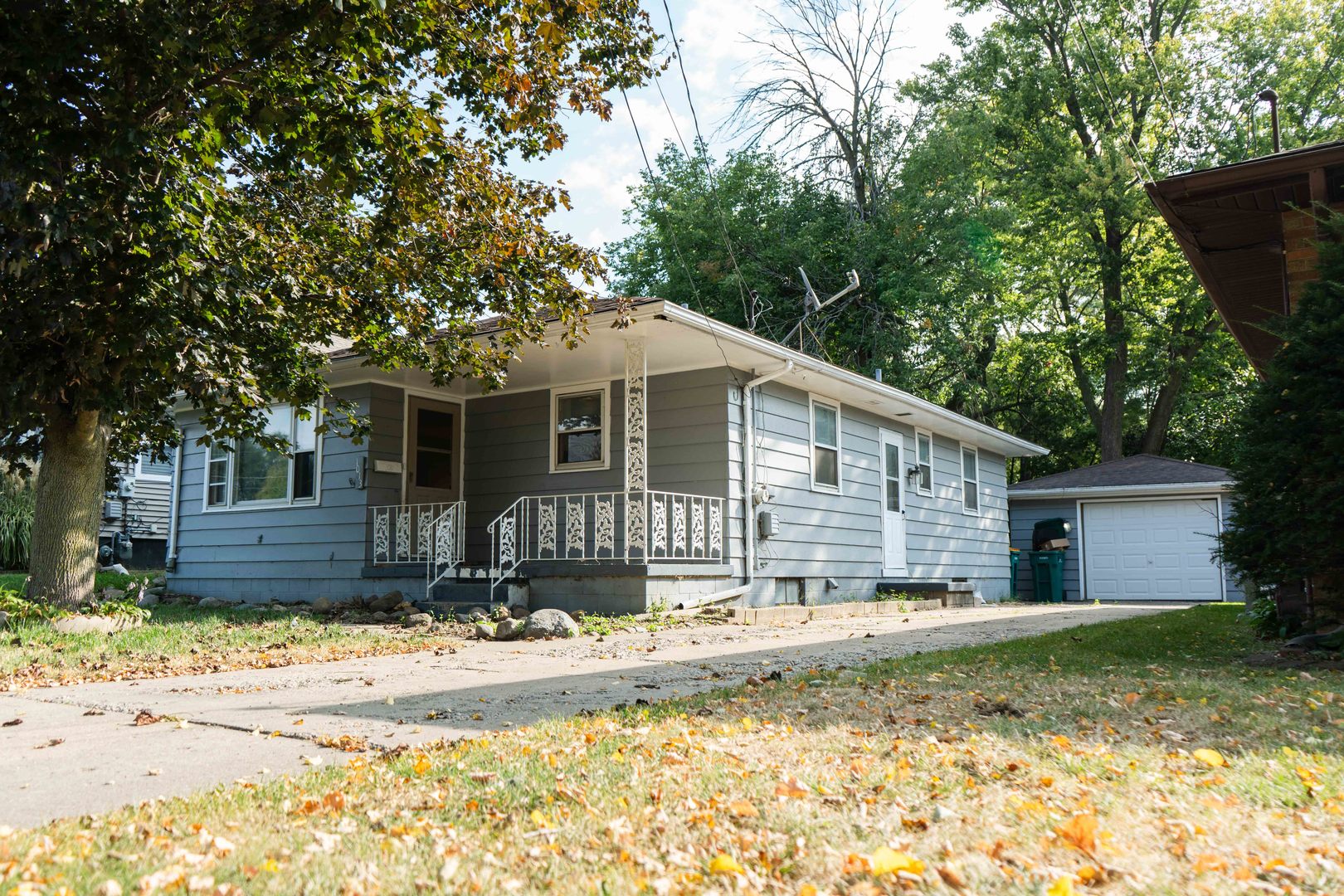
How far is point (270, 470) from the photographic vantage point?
1495cm

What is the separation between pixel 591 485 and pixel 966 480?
948cm

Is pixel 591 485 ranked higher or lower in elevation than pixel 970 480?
lower

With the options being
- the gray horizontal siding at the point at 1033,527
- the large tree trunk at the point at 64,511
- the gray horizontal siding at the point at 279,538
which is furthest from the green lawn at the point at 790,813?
the gray horizontal siding at the point at 1033,527

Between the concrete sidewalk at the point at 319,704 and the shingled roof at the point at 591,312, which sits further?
the shingled roof at the point at 591,312

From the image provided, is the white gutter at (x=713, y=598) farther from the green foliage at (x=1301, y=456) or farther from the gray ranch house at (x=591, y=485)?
the green foliage at (x=1301, y=456)

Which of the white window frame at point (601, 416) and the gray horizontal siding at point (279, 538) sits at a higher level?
the white window frame at point (601, 416)

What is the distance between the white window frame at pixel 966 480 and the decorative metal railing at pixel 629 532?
8809mm

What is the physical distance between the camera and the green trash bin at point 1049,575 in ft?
69.7

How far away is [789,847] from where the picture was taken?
248 cm

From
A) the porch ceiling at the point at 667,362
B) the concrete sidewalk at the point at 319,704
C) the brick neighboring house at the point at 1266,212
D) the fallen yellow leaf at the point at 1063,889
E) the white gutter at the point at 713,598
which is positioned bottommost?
the concrete sidewalk at the point at 319,704

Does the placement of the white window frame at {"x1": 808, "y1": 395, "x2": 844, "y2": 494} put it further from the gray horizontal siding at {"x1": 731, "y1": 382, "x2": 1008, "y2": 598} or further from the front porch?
the front porch

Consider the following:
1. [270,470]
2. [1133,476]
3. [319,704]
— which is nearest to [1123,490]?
[1133,476]

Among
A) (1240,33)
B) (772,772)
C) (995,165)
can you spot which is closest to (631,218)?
(995,165)

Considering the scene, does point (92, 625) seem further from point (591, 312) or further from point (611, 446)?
point (611, 446)
